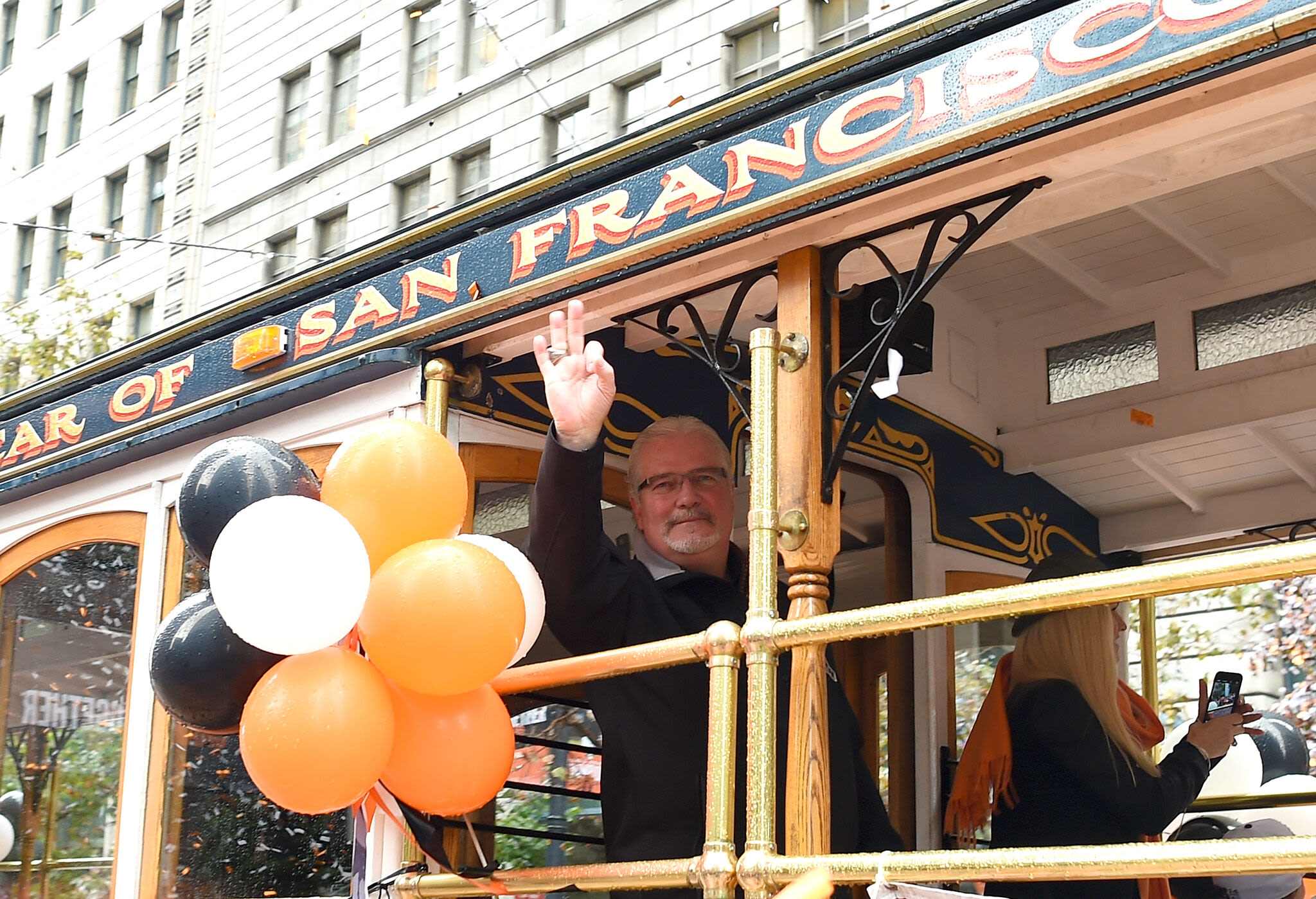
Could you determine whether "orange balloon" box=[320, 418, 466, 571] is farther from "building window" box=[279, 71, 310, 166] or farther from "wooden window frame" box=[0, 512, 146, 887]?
"building window" box=[279, 71, 310, 166]

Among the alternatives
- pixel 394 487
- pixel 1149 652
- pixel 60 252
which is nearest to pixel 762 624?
pixel 394 487

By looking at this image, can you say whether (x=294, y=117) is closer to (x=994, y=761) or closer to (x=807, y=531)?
(x=994, y=761)

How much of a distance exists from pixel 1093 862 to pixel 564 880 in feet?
3.94

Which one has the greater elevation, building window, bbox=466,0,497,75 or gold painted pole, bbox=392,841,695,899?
building window, bbox=466,0,497,75

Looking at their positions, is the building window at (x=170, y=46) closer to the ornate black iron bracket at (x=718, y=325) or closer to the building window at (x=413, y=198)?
the building window at (x=413, y=198)

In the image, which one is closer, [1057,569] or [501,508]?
[501,508]

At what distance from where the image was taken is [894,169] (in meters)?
2.97

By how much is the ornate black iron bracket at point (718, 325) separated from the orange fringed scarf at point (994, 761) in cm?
108

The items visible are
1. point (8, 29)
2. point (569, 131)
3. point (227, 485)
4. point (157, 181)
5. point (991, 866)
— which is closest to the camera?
point (991, 866)

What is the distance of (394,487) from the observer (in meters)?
3.21

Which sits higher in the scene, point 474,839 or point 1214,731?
point 1214,731

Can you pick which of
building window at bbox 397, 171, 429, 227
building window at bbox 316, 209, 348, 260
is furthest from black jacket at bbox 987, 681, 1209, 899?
building window at bbox 316, 209, 348, 260

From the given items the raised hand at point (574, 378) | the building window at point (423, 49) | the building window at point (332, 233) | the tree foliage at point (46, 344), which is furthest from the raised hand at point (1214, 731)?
the building window at point (332, 233)

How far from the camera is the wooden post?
118 inches
